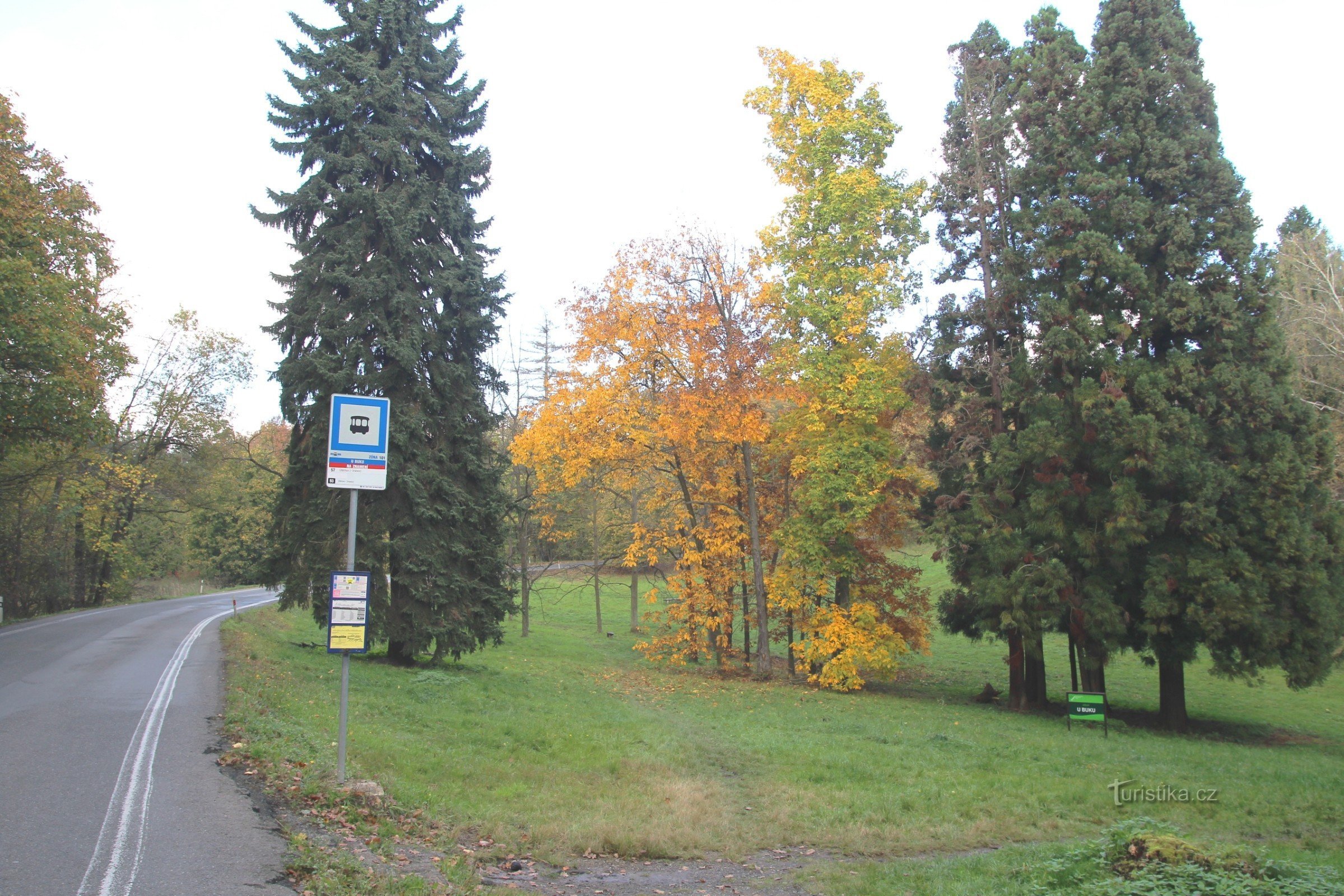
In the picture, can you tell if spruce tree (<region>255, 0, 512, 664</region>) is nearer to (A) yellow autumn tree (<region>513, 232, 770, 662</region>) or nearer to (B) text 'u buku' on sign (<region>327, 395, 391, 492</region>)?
(A) yellow autumn tree (<region>513, 232, 770, 662</region>)

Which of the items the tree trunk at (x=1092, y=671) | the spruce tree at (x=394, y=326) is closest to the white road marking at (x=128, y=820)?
the spruce tree at (x=394, y=326)

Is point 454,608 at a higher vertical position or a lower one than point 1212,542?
lower

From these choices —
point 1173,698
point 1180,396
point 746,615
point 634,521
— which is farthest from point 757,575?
point 1180,396

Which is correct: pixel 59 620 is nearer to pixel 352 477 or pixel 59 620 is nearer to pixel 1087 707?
pixel 352 477

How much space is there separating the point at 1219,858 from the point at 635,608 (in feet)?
115

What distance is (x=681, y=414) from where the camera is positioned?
74.7 ft

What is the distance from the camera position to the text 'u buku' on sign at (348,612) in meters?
7.96

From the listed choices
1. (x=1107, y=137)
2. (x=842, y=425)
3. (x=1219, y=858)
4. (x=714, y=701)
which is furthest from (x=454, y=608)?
(x=1107, y=137)

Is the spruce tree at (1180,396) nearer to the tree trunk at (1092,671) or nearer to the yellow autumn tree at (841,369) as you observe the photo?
the tree trunk at (1092,671)

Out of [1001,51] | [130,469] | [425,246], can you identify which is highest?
[1001,51]

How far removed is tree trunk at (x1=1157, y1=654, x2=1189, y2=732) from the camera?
19000 millimetres

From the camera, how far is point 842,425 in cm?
2189

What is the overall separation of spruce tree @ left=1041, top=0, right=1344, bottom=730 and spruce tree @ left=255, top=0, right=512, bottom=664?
47.3ft

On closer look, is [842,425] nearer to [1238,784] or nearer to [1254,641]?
[1254,641]
